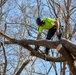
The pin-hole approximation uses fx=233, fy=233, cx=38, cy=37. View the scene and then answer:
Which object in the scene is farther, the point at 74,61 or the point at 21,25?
the point at 21,25

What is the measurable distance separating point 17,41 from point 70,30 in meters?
6.25

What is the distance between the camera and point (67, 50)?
267 inches

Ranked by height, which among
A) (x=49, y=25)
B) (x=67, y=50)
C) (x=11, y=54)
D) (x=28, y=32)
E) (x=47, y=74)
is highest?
(x=49, y=25)

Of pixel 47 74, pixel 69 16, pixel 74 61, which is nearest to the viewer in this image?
pixel 74 61

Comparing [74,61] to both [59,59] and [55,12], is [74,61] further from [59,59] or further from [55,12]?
[55,12]

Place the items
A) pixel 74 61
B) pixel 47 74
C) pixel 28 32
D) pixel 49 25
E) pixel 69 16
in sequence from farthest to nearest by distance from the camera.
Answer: pixel 47 74 < pixel 28 32 < pixel 69 16 < pixel 49 25 < pixel 74 61

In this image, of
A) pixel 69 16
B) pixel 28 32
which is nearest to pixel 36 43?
pixel 69 16

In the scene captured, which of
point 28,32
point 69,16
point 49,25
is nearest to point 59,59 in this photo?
point 49,25

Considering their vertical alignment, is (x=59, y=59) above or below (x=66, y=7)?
below

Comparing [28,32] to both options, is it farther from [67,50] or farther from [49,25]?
[67,50]

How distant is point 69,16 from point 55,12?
36.7 inches

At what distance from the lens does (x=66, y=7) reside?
13.0 m

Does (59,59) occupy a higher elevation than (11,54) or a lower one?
higher

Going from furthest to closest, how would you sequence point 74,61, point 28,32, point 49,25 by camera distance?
point 28,32, point 49,25, point 74,61
